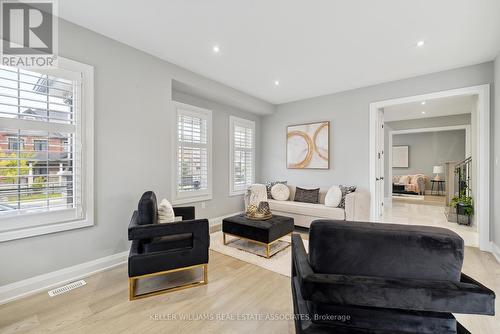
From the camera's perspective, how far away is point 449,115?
6465 millimetres

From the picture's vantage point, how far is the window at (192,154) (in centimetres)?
389

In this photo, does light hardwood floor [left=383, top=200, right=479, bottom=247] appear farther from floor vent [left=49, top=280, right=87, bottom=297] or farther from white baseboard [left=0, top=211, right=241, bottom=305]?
floor vent [left=49, top=280, right=87, bottom=297]

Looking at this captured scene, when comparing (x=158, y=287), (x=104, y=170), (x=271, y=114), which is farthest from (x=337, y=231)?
(x=271, y=114)

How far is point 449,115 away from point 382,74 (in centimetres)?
466

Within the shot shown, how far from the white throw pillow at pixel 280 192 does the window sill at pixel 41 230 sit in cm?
327

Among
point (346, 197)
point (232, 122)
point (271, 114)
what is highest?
point (271, 114)

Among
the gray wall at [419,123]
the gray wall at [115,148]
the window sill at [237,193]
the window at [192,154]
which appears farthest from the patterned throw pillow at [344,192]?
the gray wall at [419,123]

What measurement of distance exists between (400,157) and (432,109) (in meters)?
4.52

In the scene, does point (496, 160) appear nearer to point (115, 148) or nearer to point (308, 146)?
point (308, 146)

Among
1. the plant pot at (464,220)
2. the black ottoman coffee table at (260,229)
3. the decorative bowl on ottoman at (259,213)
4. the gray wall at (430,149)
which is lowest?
the plant pot at (464,220)

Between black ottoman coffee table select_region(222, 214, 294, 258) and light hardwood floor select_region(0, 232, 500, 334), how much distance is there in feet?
1.55

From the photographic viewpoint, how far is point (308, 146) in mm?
4973

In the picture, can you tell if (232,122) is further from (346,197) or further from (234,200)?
(346,197)

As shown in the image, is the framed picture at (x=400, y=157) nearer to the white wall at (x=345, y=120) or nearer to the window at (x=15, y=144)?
the white wall at (x=345, y=120)
